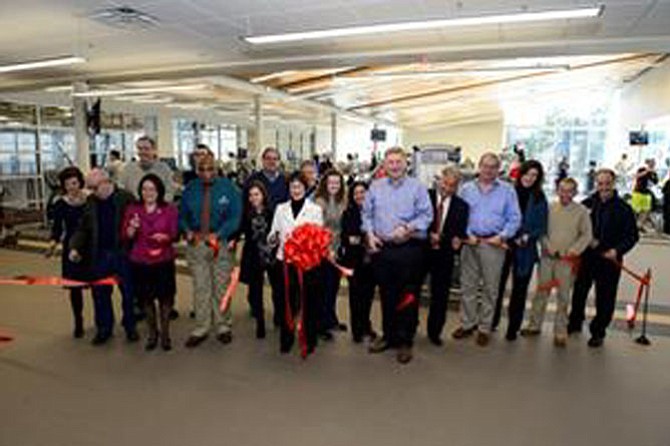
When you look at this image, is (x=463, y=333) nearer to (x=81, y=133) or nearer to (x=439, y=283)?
(x=439, y=283)

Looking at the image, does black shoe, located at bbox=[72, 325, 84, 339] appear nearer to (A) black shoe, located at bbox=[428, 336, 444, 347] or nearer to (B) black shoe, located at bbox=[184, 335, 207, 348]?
(B) black shoe, located at bbox=[184, 335, 207, 348]

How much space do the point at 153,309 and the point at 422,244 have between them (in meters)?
2.13

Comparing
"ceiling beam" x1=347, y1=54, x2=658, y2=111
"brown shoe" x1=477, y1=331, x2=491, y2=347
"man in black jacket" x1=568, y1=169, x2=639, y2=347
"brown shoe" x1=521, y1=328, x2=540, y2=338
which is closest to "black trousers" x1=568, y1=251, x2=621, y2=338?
"man in black jacket" x1=568, y1=169, x2=639, y2=347

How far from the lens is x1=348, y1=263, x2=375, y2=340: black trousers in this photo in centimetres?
390

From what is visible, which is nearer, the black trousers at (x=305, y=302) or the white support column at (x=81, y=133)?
the black trousers at (x=305, y=302)

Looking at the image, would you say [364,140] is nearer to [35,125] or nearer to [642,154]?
[642,154]

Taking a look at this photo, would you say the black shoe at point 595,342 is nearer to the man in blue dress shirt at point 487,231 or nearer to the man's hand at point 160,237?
the man in blue dress shirt at point 487,231

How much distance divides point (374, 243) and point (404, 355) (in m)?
0.85

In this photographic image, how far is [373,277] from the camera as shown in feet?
12.7

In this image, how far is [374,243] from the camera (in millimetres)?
3535

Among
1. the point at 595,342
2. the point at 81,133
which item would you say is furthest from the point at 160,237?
the point at 81,133

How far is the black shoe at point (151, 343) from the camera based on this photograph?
147 inches

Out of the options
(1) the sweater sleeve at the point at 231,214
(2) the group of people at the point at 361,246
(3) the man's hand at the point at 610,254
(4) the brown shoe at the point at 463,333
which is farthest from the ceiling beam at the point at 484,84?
(1) the sweater sleeve at the point at 231,214

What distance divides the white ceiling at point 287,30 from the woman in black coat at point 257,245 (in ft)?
7.41
